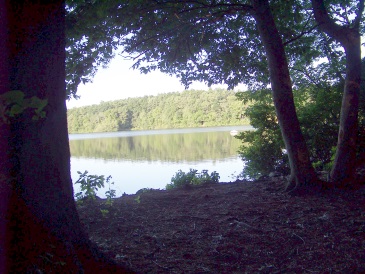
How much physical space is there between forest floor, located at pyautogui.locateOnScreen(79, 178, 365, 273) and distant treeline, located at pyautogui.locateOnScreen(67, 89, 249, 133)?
4297 cm

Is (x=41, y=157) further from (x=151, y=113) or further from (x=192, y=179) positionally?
(x=151, y=113)

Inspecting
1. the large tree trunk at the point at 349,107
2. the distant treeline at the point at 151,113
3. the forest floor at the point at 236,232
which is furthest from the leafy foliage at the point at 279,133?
the distant treeline at the point at 151,113

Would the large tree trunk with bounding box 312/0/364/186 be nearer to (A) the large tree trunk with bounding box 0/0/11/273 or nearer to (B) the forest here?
(B) the forest

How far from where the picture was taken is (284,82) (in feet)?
19.1

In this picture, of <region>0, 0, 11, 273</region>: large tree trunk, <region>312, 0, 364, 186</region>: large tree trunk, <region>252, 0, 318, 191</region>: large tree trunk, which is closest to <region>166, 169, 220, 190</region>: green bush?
<region>252, 0, 318, 191</region>: large tree trunk

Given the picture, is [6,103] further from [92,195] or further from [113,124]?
[113,124]

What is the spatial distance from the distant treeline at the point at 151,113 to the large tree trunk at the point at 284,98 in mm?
42265

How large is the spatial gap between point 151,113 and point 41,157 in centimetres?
5354

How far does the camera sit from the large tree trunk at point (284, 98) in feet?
19.0

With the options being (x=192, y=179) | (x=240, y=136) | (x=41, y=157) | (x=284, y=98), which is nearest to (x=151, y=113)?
(x=240, y=136)

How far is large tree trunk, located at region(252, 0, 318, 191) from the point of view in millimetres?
5777

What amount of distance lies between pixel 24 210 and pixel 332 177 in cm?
538

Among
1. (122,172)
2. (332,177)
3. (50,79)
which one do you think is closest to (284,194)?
(332,177)

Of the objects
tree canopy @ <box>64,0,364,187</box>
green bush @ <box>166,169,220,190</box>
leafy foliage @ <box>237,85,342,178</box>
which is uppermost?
tree canopy @ <box>64,0,364,187</box>
